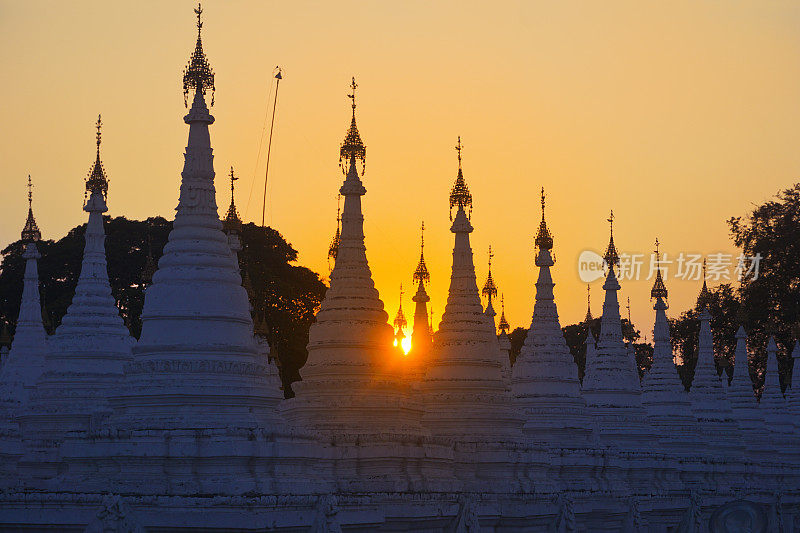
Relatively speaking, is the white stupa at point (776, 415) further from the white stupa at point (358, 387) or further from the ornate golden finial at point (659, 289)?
the white stupa at point (358, 387)

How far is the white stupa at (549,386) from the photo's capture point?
188 feet

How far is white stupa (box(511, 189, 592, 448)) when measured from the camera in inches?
2253

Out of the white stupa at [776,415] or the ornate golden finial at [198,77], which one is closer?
the ornate golden finial at [198,77]

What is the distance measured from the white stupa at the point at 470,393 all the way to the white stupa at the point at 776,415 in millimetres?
34782

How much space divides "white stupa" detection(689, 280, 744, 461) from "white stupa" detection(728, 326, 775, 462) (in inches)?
107

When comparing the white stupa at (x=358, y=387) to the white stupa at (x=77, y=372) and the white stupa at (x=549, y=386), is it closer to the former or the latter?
the white stupa at (x=77, y=372)

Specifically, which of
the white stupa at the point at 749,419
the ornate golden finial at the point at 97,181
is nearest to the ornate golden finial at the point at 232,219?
the ornate golden finial at the point at 97,181

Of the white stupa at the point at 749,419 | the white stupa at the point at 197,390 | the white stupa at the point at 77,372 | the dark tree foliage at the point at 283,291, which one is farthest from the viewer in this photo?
the dark tree foliage at the point at 283,291

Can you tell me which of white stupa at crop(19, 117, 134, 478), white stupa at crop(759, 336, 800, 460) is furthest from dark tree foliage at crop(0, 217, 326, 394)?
white stupa at crop(19, 117, 134, 478)

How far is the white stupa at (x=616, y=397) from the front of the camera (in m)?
63.1

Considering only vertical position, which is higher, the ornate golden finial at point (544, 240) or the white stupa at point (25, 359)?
the ornate golden finial at point (544, 240)

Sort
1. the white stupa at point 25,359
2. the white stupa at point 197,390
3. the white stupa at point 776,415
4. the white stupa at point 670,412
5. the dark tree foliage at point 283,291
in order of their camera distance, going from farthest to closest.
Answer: the white stupa at point 776,415 → the dark tree foliage at point 283,291 → the white stupa at point 670,412 → the white stupa at point 25,359 → the white stupa at point 197,390

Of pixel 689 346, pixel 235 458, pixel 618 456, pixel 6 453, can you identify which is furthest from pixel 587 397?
pixel 689 346

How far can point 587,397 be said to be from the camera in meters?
64.4
